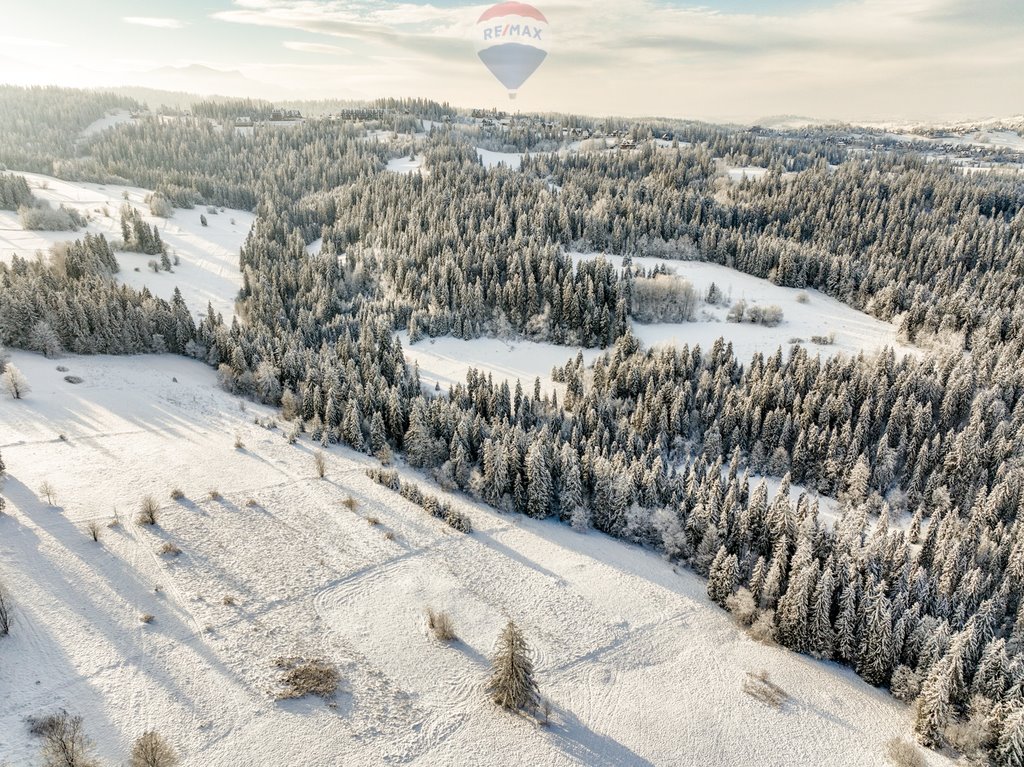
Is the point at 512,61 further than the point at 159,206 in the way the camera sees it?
No

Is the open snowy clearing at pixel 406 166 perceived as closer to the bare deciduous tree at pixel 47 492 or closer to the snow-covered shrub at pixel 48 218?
the snow-covered shrub at pixel 48 218

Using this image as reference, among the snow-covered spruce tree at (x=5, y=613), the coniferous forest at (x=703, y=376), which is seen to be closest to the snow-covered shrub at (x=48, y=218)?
the coniferous forest at (x=703, y=376)

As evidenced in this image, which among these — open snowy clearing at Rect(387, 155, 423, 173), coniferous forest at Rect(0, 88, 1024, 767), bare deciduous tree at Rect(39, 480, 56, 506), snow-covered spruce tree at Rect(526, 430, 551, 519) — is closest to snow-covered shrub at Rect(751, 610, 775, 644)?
coniferous forest at Rect(0, 88, 1024, 767)

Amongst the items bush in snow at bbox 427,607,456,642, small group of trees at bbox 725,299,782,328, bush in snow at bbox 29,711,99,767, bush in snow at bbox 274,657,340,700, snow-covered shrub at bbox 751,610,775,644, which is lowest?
snow-covered shrub at bbox 751,610,775,644

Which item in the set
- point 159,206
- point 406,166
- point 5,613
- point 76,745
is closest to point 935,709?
point 76,745

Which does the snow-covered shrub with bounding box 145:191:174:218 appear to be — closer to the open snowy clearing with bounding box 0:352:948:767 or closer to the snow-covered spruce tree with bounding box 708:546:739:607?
the open snowy clearing with bounding box 0:352:948:767

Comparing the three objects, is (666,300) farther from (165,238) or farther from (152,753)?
(165,238)
